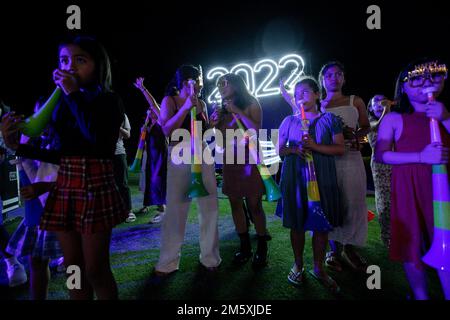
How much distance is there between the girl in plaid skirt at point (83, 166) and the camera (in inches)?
52.2

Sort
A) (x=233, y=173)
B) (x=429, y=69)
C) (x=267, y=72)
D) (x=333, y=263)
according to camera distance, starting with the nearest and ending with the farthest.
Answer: (x=429, y=69)
(x=333, y=263)
(x=233, y=173)
(x=267, y=72)

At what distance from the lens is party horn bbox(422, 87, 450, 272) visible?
1549 millimetres

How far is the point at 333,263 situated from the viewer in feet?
8.68

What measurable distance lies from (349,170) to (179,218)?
1.81 m

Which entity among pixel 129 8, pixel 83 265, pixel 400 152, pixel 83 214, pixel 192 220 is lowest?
pixel 192 220

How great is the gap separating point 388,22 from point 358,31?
65.2 inches

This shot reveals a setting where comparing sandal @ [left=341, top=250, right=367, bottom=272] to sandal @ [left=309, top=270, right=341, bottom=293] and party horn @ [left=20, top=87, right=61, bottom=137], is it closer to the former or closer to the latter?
sandal @ [left=309, top=270, right=341, bottom=293]

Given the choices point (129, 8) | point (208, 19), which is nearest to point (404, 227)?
Result: point (129, 8)

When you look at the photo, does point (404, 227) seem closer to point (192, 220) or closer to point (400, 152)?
point (400, 152)

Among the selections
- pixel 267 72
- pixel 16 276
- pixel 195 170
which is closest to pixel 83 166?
pixel 195 170

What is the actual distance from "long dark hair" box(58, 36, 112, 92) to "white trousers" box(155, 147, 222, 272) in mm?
1134

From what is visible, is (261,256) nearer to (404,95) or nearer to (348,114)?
(348,114)

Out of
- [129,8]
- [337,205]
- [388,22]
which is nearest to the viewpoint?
[337,205]

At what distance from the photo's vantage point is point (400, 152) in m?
1.77
